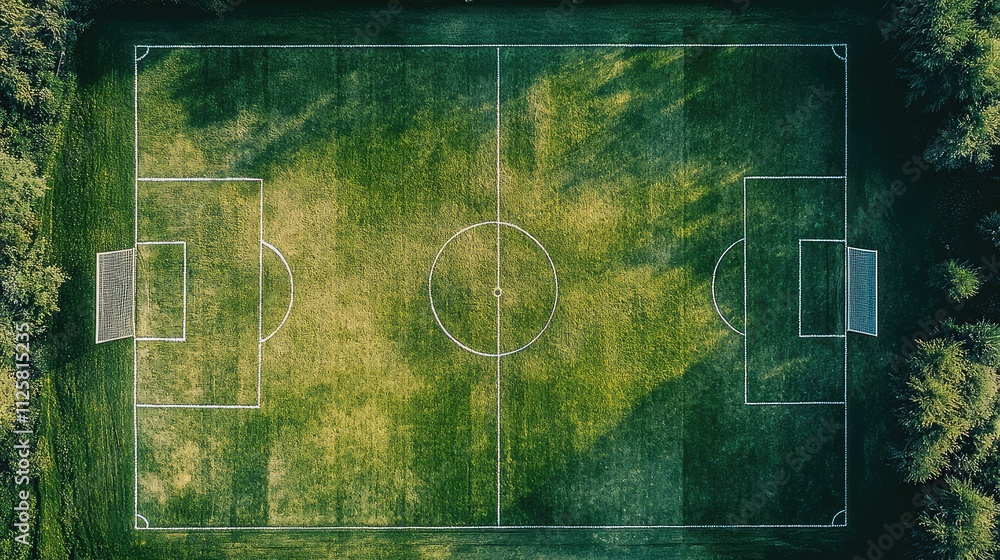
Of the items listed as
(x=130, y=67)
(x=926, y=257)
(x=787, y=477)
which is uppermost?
(x=130, y=67)

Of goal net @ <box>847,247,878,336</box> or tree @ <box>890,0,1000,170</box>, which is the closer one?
tree @ <box>890,0,1000,170</box>

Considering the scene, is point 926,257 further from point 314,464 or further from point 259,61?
point 259,61

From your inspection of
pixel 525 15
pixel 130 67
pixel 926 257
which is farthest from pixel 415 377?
pixel 926 257

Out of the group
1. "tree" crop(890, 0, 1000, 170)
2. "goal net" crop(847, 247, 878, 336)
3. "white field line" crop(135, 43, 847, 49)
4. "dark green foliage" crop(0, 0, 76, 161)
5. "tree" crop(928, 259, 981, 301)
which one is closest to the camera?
"tree" crop(890, 0, 1000, 170)

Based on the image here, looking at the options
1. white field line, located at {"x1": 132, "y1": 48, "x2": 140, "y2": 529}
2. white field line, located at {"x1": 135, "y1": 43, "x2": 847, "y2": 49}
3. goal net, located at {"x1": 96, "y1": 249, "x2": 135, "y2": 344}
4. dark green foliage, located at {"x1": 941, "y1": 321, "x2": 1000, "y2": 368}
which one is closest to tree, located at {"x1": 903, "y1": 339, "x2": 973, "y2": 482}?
dark green foliage, located at {"x1": 941, "y1": 321, "x2": 1000, "y2": 368}

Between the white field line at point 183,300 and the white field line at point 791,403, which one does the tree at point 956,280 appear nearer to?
the white field line at point 791,403

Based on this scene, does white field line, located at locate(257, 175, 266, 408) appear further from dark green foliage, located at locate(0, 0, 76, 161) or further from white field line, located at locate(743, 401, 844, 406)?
white field line, located at locate(743, 401, 844, 406)
